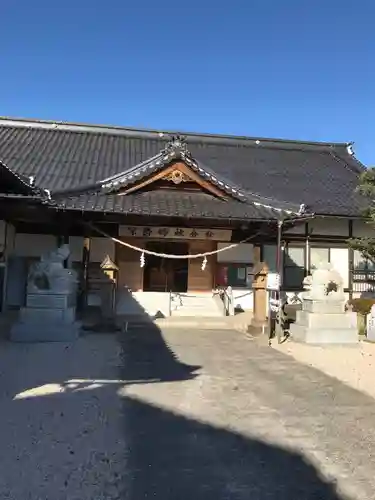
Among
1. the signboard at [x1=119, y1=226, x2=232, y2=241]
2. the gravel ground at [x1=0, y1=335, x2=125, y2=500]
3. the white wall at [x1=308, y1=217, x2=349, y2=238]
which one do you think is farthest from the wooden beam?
the gravel ground at [x1=0, y1=335, x2=125, y2=500]

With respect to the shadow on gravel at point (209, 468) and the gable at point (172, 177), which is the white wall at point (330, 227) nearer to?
the gable at point (172, 177)

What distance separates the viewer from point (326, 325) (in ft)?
39.3

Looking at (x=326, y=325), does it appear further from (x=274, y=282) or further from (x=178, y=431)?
(x=178, y=431)

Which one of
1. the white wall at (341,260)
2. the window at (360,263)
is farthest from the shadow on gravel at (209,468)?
the window at (360,263)

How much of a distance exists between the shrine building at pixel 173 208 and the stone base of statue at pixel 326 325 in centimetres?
292

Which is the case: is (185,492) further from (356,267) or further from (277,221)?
(356,267)

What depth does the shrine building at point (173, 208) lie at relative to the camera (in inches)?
565

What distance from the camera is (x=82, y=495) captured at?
3559mm

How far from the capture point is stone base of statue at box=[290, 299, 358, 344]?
1179cm

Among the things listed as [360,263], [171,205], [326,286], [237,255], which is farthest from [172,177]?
[360,263]

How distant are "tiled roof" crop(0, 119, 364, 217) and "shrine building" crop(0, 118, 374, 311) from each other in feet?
0.16

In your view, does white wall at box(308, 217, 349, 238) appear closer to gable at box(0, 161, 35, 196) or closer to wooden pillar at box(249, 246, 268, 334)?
wooden pillar at box(249, 246, 268, 334)

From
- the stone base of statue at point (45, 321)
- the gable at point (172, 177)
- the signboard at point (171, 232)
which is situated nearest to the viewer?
the stone base of statue at point (45, 321)

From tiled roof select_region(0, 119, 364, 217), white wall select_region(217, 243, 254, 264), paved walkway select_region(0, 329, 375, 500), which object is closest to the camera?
paved walkway select_region(0, 329, 375, 500)
